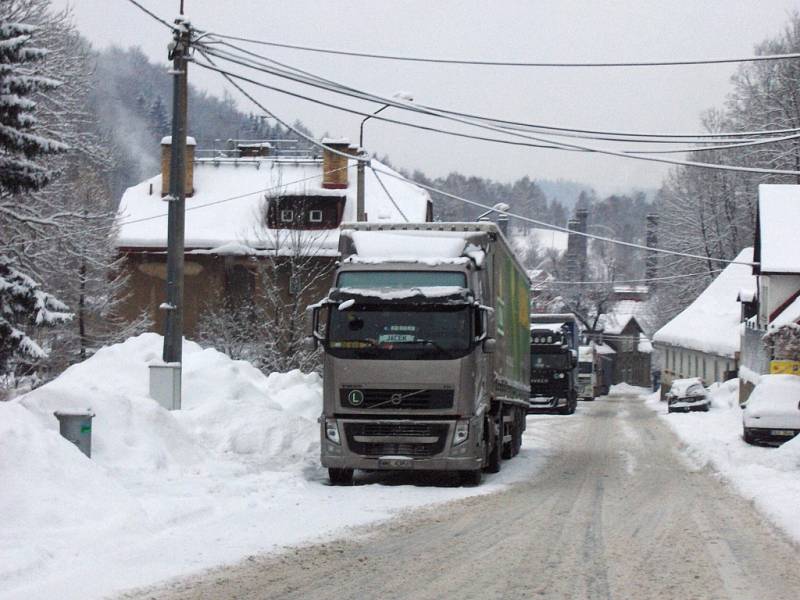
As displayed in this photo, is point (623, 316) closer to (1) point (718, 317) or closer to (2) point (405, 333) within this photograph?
(1) point (718, 317)

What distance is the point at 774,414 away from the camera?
26.7 m

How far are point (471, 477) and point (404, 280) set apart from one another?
3.15 m

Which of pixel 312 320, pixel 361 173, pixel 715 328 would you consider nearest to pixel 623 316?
pixel 715 328

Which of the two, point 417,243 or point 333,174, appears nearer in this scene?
point 417,243

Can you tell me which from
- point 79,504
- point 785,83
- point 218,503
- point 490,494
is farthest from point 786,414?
point 785,83

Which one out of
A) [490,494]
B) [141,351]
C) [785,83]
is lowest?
[490,494]

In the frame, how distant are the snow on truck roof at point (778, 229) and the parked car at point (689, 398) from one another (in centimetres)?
625

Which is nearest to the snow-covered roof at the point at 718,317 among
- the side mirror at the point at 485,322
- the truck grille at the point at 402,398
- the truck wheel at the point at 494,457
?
the truck wheel at the point at 494,457

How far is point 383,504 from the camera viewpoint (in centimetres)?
1412

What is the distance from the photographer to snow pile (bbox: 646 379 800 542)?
14429 millimetres

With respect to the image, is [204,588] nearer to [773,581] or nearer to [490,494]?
[773,581]

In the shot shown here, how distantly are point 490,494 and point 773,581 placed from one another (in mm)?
6840

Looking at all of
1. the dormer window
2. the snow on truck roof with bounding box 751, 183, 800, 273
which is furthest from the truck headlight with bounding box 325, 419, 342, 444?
the snow on truck roof with bounding box 751, 183, 800, 273

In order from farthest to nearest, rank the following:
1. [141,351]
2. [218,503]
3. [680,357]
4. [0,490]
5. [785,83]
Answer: [680,357] → [785,83] → [141,351] → [218,503] → [0,490]
